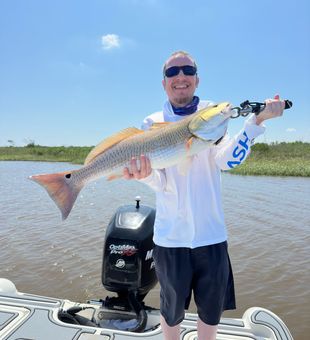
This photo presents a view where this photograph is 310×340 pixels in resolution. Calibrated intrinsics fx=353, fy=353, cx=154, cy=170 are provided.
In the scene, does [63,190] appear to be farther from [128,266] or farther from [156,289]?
[156,289]

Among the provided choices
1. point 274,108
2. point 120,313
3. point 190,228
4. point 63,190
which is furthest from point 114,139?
point 120,313

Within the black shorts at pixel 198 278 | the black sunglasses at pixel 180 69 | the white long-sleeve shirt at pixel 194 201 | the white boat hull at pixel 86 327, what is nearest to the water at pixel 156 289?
the white boat hull at pixel 86 327

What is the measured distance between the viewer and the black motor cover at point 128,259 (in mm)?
3385

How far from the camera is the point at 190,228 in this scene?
92.0 inches

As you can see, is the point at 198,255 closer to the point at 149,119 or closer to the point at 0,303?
the point at 149,119

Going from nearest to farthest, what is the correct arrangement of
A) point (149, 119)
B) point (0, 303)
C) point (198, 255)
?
point (198, 255), point (149, 119), point (0, 303)

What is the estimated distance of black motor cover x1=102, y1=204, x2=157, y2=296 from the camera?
11.1 ft

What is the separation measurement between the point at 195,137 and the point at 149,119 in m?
0.57

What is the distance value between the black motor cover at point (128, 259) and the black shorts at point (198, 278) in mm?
1024

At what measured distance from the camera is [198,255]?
233 centimetres

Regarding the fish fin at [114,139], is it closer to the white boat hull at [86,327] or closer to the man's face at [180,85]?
the man's face at [180,85]

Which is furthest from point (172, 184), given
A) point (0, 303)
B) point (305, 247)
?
point (305, 247)

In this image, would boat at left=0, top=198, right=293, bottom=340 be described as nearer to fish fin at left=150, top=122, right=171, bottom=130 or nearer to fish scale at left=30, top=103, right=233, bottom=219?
fish scale at left=30, top=103, right=233, bottom=219

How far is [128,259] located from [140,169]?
138 cm
